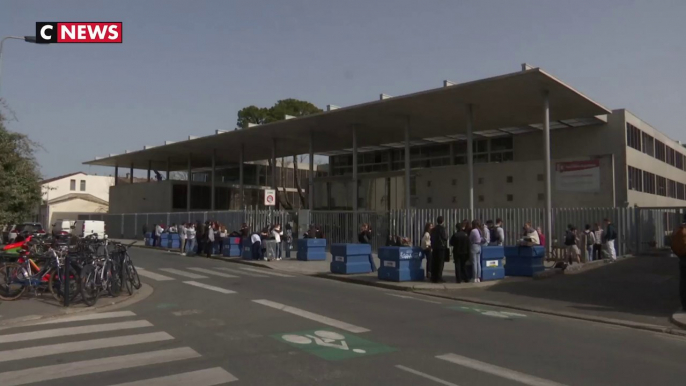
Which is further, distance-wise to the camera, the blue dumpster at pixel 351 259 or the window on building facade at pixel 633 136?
the window on building facade at pixel 633 136

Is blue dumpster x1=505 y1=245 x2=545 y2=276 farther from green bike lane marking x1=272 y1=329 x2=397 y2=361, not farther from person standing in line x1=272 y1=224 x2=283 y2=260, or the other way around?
person standing in line x1=272 y1=224 x2=283 y2=260

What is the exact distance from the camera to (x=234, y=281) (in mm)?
16766

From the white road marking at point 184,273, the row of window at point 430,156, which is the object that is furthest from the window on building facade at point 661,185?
the white road marking at point 184,273

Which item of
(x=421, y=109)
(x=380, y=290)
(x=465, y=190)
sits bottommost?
(x=380, y=290)

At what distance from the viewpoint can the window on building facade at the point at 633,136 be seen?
32641 mm

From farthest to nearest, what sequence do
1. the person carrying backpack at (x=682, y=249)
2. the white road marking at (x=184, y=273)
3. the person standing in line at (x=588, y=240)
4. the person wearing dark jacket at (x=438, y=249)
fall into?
the person standing in line at (x=588, y=240), the white road marking at (x=184, y=273), the person wearing dark jacket at (x=438, y=249), the person carrying backpack at (x=682, y=249)

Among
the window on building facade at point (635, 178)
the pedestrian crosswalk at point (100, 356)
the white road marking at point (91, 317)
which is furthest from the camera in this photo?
the window on building facade at point (635, 178)

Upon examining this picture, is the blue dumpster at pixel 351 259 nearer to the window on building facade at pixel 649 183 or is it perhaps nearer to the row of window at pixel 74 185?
the window on building facade at pixel 649 183

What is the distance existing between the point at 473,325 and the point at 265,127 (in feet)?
88.0

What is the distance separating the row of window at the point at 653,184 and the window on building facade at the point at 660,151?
4.71 feet

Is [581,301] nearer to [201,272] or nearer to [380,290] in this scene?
[380,290]

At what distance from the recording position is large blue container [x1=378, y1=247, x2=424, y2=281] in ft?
55.7

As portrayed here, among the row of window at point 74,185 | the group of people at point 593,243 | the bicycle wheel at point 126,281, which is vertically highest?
the row of window at point 74,185

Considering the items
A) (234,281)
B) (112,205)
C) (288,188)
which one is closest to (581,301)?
(234,281)
